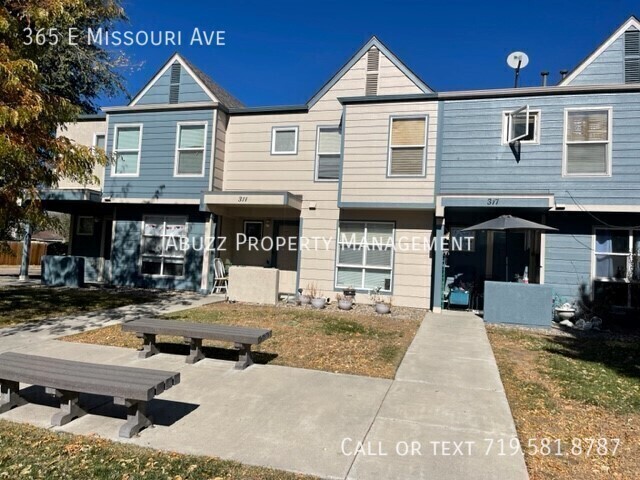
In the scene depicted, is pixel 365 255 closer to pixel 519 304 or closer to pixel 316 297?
pixel 316 297

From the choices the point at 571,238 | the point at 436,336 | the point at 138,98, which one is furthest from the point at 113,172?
the point at 571,238

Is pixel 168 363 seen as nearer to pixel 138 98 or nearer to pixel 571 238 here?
pixel 571 238

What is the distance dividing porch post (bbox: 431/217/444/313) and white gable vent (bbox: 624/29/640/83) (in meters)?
5.77

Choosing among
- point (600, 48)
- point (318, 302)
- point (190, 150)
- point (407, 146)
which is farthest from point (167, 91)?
point (600, 48)

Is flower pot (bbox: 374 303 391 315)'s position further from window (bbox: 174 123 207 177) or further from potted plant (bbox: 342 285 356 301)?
window (bbox: 174 123 207 177)

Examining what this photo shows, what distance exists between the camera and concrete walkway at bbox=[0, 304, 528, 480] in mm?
3500

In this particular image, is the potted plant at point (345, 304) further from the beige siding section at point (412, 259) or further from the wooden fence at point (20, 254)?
the wooden fence at point (20, 254)

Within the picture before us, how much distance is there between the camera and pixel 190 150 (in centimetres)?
1386

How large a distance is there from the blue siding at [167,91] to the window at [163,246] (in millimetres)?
3861

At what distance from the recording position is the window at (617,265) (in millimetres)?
10500

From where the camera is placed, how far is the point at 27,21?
7.42 metres

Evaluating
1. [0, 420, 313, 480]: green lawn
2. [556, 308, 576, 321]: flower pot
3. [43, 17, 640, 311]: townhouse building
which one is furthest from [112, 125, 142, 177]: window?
[556, 308, 576, 321]: flower pot

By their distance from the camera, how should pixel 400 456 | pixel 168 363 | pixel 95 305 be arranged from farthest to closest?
pixel 95 305
pixel 168 363
pixel 400 456

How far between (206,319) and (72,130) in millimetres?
11136
